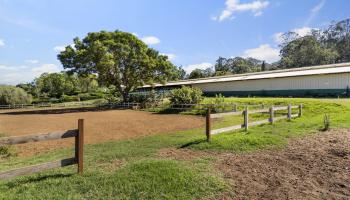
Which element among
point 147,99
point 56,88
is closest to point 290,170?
point 147,99

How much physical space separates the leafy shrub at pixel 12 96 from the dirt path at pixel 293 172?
52652mm

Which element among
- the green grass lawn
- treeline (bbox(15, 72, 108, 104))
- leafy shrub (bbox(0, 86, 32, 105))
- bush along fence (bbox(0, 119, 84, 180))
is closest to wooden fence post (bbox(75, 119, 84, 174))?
bush along fence (bbox(0, 119, 84, 180))

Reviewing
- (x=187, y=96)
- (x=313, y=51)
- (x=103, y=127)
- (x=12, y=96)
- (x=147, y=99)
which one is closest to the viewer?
(x=103, y=127)

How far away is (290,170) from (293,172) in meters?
0.13

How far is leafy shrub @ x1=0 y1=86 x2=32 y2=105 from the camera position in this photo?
49875mm

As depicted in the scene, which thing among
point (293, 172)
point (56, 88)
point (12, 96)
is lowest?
point (293, 172)

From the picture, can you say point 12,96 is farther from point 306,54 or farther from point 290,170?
point 306,54

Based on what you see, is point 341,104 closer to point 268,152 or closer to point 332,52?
point 268,152

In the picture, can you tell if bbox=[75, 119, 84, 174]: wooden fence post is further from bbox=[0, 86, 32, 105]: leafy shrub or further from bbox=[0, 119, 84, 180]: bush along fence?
A: bbox=[0, 86, 32, 105]: leafy shrub

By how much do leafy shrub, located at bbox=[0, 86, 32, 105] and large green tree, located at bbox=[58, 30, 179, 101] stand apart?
1986 cm

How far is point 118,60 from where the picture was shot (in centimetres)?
3766

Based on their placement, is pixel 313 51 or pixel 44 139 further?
pixel 313 51

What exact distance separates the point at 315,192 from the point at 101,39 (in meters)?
35.9

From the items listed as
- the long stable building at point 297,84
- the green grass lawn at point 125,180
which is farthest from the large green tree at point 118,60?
the green grass lawn at point 125,180
